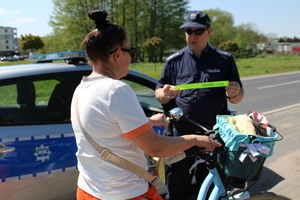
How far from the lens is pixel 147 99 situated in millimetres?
3738

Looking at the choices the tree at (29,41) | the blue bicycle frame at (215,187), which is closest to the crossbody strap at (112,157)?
the blue bicycle frame at (215,187)

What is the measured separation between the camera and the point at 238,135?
1.74 metres

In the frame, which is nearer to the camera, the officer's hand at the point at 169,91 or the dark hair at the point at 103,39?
the dark hair at the point at 103,39

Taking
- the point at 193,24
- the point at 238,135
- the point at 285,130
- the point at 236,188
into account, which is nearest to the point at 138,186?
the point at 238,135

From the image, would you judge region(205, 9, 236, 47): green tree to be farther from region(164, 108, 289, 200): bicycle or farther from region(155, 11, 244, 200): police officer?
region(164, 108, 289, 200): bicycle

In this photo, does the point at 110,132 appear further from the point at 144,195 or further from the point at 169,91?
the point at 169,91

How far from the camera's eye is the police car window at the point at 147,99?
345 cm

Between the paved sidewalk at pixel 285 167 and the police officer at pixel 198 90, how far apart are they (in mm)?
1227

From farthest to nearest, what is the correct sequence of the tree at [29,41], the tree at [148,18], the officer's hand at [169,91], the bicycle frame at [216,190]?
1. the tree at [148,18]
2. the tree at [29,41]
3. the officer's hand at [169,91]
4. the bicycle frame at [216,190]

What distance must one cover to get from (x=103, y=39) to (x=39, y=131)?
1427mm

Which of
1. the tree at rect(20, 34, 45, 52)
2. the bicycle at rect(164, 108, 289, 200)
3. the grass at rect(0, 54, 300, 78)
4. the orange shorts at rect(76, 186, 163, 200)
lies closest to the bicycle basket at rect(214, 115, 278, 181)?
the bicycle at rect(164, 108, 289, 200)

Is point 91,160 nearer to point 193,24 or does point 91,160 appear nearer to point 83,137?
point 83,137

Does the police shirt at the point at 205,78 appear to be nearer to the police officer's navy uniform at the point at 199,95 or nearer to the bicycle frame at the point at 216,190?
the police officer's navy uniform at the point at 199,95

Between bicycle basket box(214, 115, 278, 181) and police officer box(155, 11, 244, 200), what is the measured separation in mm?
767
